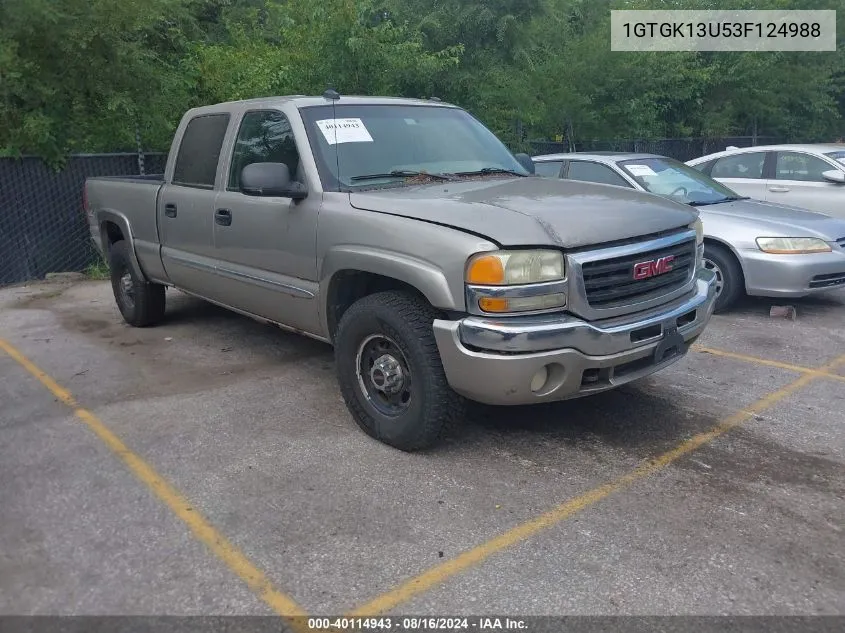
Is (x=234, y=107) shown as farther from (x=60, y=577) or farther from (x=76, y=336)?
(x=60, y=577)

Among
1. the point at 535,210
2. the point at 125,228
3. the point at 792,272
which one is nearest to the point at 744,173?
the point at 792,272

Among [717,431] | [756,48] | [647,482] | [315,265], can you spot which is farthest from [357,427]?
[756,48]

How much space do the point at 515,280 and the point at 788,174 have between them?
7492 millimetres

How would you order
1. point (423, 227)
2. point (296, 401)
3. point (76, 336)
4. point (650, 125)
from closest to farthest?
point (423, 227), point (296, 401), point (76, 336), point (650, 125)

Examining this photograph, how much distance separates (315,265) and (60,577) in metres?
2.15

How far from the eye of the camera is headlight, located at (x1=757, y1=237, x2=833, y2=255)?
6.86 m

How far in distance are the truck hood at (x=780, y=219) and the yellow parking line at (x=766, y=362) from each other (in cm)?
159

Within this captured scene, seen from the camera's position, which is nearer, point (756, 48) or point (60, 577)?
point (60, 577)

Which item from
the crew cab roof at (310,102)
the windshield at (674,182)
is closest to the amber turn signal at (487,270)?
the crew cab roof at (310,102)

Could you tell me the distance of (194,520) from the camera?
3455 mm

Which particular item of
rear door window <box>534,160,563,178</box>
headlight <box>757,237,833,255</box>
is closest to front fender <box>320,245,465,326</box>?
headlight <box>757,237,833,255</box>

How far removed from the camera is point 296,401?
16.4 feet

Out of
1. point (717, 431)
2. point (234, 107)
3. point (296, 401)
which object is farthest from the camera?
point (234, 107)

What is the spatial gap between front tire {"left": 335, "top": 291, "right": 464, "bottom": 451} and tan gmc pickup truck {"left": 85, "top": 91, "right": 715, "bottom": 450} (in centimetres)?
1
